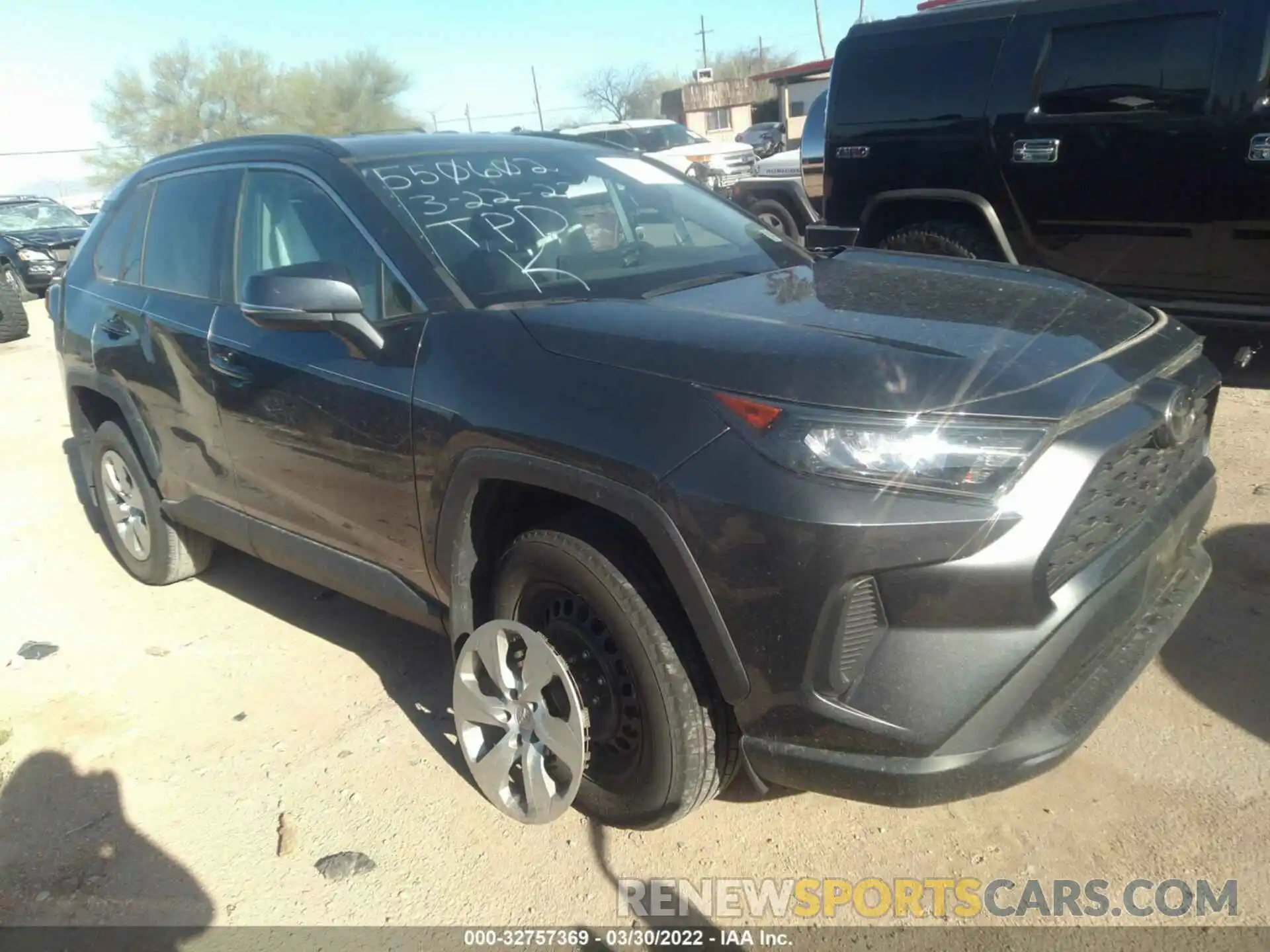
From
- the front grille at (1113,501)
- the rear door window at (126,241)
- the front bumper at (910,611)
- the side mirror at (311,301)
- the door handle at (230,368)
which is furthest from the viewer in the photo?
the rear door window at (126,241)

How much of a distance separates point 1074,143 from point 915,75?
1.01 meters

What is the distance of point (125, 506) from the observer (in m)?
4.61

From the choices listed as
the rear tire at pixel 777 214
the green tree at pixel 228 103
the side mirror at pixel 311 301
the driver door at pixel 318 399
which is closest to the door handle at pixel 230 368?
the driver door at pixel 318 399

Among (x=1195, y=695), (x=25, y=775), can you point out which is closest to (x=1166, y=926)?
(x=1195, y=695)

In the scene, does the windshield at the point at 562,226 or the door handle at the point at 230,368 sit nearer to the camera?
the windshield at the point at 562,226

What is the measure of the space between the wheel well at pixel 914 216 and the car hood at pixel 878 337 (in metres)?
2.53

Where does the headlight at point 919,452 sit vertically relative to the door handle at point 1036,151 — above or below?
below

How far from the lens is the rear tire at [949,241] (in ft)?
17.3

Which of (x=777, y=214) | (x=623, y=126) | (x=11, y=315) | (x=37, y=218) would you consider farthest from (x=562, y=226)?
(x=623, y=126)

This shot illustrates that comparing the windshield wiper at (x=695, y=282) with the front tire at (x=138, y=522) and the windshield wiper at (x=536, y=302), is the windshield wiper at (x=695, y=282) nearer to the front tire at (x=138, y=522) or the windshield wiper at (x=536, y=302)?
the windshield wiper at (x=536, y=302)

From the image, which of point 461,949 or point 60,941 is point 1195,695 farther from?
point 60,941

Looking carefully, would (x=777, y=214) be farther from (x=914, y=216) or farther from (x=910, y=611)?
(x=910, y=611)

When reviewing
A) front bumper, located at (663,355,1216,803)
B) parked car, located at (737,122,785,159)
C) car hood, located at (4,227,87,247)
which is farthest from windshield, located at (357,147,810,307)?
parked car, located at (737,122,785,159)

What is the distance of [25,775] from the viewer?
3.28 metres
